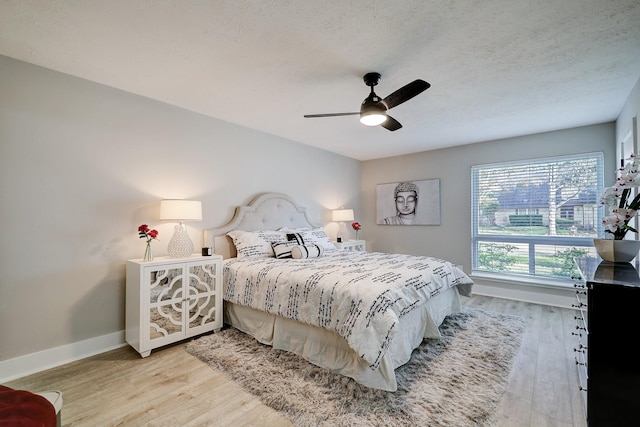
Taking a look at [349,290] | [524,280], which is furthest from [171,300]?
[524,280]

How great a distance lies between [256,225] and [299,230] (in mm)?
649

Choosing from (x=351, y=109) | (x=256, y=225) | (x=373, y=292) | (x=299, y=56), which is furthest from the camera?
(x=256, y=225)

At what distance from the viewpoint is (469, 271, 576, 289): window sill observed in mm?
3809

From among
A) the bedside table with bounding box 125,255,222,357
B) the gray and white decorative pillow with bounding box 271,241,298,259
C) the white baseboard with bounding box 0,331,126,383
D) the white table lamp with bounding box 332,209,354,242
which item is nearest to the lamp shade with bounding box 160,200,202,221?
the bedside table with bounding box 125,255,222,357

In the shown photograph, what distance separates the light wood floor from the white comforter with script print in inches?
25.7

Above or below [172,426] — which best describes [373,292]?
above

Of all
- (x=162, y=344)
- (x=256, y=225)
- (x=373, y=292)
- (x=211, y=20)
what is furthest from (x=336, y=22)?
(x=162, y=344)

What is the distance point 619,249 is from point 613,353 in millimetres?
967

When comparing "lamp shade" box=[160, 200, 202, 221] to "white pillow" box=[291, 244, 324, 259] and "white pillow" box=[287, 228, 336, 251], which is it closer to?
"white pillow" box=[291, 244, 324, 259]

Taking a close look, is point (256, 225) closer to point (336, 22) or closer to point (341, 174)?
point (341, 174)

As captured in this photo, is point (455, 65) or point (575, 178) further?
point (575, 178)

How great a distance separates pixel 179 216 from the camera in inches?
107

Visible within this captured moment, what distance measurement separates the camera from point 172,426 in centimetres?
161

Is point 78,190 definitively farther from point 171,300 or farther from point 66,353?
point 66,353
